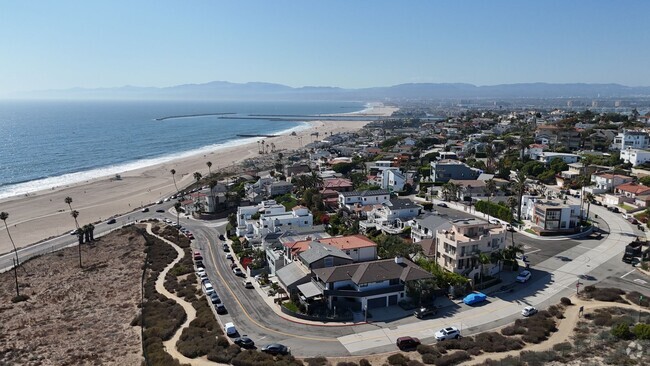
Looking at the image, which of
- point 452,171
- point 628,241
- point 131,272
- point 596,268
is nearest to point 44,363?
point 131,272

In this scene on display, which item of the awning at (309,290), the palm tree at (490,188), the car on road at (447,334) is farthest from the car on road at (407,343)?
the palm tree at (490,188)

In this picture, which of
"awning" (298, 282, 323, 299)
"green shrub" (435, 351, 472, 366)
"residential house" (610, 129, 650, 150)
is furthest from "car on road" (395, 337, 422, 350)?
"residential house" (610, 129, 650, 150)

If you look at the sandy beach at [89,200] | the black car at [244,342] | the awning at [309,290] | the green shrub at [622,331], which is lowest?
the sandy beach at [89,200]

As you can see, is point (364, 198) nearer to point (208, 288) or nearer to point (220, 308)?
point (208, 288)

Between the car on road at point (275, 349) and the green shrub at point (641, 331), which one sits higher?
the green shrub at point (641, 331)

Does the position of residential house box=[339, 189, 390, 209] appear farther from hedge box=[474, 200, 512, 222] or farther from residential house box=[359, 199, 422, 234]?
hedge box=[474, 200, 512, 222]

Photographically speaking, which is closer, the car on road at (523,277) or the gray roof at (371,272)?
the gray roof at (371,272)

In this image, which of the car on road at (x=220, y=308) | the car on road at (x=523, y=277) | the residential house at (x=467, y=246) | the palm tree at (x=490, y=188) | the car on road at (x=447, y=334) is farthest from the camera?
the palm tree at (x=490, y=188)

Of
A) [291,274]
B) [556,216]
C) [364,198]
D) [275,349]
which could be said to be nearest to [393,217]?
[364,198]

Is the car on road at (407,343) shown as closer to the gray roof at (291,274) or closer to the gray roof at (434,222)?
→ the gray roof at (291,274)
